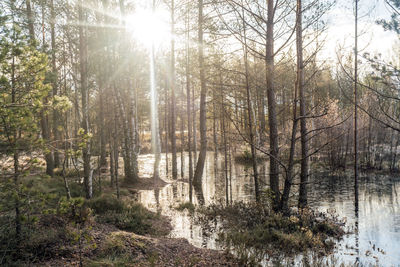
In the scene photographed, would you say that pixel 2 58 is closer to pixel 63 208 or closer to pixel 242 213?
pixel 63 208

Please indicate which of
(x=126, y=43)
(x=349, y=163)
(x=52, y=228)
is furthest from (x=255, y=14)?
(x=349, y=163)

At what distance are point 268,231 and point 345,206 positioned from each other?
5.46 metres

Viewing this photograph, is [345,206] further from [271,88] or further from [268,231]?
[271,88]

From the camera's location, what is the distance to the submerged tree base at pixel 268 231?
6.49 metres

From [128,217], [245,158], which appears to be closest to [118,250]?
[128,217]

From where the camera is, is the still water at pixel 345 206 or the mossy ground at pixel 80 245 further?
the still water at pixel 345 206

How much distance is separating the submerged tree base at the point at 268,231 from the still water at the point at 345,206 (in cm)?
35

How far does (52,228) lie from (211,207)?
5.73 metres

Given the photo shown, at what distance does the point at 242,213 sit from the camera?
29.3ft

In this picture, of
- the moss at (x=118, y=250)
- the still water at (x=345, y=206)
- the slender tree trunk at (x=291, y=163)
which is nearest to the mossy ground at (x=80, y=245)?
the moss at (x=118, y=250)

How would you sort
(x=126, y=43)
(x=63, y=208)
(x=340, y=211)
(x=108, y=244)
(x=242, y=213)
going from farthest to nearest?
(x=126, y=43), (x=340, y=211), (x=242, y=213), (x=108, y=244), (x=63, y=208)

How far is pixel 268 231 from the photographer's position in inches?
287

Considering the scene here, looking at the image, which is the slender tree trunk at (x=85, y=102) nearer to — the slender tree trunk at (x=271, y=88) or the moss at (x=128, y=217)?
the moss at (x=128, y=217)

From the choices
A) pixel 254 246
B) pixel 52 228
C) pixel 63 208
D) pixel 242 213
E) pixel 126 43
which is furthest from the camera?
pixel 126 43
